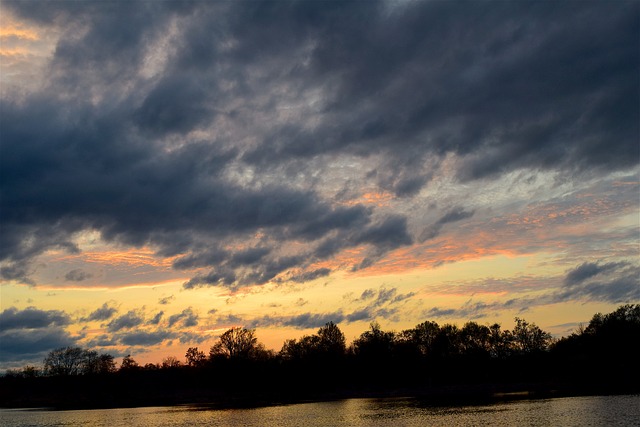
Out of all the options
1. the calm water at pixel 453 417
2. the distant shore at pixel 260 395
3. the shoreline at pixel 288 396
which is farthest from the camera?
the distant shore at pixel 260 395

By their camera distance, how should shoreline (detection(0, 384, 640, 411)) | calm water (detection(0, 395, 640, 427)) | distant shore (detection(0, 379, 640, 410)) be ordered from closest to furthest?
calm water (detection(0, 395, 640, 427)) → shoreline (detection(0, 384, 640, 411)) → distant shore (detection(0, 379, 640, 410))

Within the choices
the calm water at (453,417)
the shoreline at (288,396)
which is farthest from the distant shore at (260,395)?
the calm water at (453,417)

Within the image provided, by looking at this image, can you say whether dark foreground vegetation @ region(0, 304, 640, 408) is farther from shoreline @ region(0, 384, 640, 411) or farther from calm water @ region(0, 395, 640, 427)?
calm water @ region(0, 395, 640, 427)

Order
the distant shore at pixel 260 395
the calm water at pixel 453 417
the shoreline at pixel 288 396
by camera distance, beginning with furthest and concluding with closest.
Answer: the distant shore at pixel 260 395
the shoreline at pixel 288 396
the calm water at pixel 453 417

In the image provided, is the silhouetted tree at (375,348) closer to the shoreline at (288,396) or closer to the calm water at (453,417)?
the shoreline at (288,396)

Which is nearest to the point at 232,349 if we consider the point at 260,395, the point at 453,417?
the point at 260,395

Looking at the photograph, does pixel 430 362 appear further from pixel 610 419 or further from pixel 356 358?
pixel 610 419

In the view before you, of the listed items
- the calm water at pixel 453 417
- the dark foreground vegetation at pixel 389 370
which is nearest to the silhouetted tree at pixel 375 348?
the dark foreground vegetation at pixel 389 370

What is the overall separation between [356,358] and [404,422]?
392 feet

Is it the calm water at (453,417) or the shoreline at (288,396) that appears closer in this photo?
the calm water at (453,417)

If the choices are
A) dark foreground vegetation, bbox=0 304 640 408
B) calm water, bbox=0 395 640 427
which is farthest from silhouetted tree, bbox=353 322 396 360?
calm water, bbox=0 395 640 427

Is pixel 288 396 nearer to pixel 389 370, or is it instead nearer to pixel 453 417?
pixel 389 370

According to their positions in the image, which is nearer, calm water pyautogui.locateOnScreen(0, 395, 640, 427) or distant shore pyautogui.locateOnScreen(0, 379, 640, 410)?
calm water pyautogui.locateOnScreen(0, 395, 640, 427)

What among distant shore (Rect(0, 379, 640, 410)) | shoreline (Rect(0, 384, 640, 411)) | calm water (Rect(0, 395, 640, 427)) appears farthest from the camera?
distant shore (Rect(0, 379, 640, 410))
